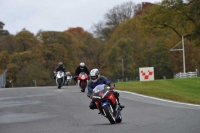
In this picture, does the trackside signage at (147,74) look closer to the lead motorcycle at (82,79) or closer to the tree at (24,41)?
the lead motorcycle at (82,79)

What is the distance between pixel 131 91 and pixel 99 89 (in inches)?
628

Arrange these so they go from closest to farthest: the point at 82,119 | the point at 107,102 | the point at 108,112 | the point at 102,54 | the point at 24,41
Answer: the point at 108,112 < the point at 107,102 < the point at 82,119 < the point at 24,41 < the point at 102,54

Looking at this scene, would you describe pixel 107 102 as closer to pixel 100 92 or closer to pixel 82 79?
pixel 100 92

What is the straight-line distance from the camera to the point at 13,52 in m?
86.2

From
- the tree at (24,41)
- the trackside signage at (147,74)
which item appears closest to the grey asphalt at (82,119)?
the trackside signage at (147,74)

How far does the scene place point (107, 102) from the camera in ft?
47.3

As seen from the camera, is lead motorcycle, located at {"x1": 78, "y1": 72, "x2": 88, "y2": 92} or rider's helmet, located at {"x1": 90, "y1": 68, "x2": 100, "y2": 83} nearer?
rider's helmet, located at {"x1": 90, "y1": 68, "x2": 100, "y2": 83}

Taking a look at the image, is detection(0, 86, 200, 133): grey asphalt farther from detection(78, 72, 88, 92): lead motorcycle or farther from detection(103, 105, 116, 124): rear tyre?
detection(78, 72, 88, 92): lead motorcycle

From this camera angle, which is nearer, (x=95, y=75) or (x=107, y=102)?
(x=107, y=102)

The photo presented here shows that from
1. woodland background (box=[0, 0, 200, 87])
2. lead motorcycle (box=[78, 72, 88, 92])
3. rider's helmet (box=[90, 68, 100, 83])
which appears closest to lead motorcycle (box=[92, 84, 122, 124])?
rider's helmet (box=[90, 68, 100, 83])

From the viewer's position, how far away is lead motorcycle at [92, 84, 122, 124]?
14.3 metres

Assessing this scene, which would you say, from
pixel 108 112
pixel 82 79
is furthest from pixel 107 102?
pixel 82 79

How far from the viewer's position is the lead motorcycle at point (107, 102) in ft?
46.9

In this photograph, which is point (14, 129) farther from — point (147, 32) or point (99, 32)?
point (99, 32)
